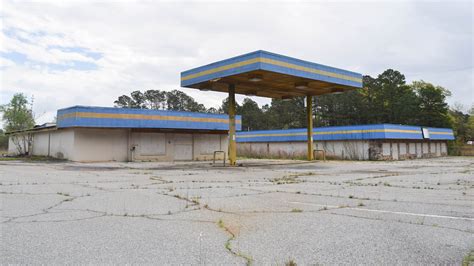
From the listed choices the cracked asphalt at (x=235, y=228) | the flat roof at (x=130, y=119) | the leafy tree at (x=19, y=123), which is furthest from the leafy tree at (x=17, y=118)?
the cracked asphalt at (x=235, y=228)

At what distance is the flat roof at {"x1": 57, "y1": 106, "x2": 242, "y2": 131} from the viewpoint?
91.1 feet

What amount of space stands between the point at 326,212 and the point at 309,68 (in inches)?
711

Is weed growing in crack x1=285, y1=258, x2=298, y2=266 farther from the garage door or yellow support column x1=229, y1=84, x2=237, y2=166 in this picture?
the garage door

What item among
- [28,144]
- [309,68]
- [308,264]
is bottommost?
[308,264]

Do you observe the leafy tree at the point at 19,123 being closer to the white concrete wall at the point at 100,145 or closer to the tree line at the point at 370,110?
the tree line at the point at 370,110

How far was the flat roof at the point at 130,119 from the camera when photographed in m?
27.8

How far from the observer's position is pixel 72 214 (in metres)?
7.10

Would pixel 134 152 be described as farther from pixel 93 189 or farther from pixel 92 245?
pixel 92 245

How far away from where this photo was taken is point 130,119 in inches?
1163

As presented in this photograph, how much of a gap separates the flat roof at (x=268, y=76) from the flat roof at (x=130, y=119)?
4.70 m

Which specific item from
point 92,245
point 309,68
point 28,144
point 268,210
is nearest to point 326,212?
point 268,210

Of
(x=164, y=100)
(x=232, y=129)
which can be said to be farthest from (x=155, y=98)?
(x=232, y=129)

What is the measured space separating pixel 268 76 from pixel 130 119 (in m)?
12.1

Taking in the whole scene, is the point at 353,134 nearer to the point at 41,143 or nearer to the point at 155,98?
the point at 41,143
